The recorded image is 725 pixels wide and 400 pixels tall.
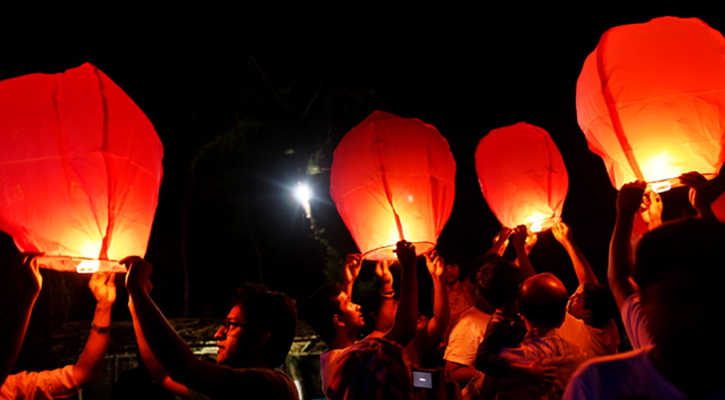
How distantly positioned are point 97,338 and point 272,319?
1242mm

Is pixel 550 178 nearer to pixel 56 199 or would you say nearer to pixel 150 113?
pixel 56 199

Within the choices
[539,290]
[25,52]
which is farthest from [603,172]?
[25,52]

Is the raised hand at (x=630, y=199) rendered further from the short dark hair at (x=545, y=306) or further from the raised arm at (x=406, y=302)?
the raised arm at (x=406, y=302)

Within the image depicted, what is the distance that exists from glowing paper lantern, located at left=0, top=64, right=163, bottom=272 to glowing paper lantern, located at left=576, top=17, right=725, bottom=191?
2.81 meters

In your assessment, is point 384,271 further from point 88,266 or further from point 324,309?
point 88,266

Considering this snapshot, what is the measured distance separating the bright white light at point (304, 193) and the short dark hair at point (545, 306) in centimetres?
1152

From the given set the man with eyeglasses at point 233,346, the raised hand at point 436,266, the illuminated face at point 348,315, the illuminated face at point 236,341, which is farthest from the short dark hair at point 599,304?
the illuminated face at point 236,341

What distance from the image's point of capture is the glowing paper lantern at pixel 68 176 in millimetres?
2217

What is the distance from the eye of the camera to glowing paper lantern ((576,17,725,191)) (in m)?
2.63

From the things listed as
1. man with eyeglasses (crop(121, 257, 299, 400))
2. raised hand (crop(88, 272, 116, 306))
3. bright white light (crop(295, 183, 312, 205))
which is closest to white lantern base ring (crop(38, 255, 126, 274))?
man with eyeglasses (crop(121, 257, 299, 400))

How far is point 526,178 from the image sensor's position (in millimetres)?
3869

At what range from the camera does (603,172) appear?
9.91 m

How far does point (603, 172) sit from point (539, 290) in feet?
27.6

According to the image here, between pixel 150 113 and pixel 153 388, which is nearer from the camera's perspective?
pixel 153 388
